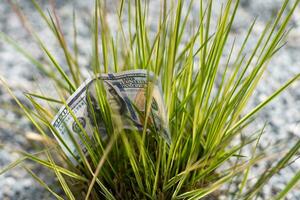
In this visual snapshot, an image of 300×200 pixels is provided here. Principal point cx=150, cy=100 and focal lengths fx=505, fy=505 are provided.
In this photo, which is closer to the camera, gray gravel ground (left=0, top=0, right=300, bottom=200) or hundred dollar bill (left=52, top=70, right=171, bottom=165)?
hundred dollar bill (left=52, top=70, right=171, bottom=165)

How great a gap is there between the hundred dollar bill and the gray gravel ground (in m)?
0.13

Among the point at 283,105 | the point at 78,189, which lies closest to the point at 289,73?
the point at 283,105

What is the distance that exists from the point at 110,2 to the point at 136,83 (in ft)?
2.13

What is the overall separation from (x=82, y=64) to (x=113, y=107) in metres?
0.46

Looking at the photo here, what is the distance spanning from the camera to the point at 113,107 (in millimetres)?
798

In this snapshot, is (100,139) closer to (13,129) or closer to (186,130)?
(186,130)

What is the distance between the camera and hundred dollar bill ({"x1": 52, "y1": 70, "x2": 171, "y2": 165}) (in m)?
0.79

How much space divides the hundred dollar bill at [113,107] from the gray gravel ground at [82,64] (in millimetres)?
130

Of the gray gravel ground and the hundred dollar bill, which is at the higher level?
the gray gravel ground

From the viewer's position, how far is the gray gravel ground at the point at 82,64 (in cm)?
100

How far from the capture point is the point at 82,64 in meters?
1.24

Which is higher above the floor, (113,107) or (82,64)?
(82,64)

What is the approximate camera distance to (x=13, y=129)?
1.08 metres

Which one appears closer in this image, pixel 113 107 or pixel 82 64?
pixel 113 107
